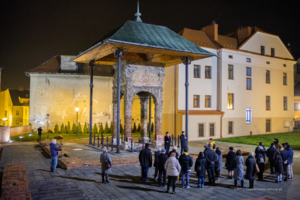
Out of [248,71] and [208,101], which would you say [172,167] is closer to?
[208,101]

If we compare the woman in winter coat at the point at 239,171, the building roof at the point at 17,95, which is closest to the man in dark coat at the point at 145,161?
the woman in winter coat at the point at 239,171

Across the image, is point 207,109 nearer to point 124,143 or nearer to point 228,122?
point 228,122

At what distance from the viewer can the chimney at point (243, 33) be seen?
3328cm

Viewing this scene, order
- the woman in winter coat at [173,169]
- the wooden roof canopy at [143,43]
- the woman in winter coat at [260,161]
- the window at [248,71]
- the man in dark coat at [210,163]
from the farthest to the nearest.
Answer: the window at [248,71] → the wooden roof canopy at [143,43] → the woman in winter coat at [260,161] → the man in dark coat at [210,163] → the woman in winter coat at [173,169]

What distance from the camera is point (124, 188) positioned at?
9992mm

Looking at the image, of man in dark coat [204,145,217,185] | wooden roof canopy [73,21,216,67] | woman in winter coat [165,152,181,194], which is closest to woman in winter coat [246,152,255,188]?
man in dark coat [204,145,217,185]

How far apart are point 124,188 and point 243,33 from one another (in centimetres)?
2893

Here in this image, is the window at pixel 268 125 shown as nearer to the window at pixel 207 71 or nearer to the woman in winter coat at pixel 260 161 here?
the window at pixel 207 71

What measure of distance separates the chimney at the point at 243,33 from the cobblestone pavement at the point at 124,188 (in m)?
24.1

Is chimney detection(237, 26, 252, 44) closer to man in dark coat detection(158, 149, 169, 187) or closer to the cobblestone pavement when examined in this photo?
the cobblestone pavement

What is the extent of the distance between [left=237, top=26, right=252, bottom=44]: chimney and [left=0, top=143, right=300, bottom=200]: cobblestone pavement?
79.1ft

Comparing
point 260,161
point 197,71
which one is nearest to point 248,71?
point 197,71

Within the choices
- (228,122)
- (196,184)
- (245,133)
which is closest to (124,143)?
(196,184)

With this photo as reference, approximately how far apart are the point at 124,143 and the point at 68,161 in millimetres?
5776
